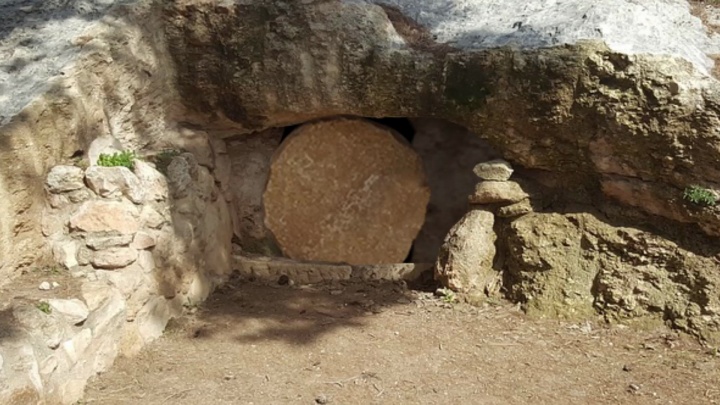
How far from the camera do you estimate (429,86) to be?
4.97 meters

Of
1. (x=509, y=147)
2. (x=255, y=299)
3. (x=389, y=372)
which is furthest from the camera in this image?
(x=255, y=299)

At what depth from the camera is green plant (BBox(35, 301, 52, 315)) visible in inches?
150

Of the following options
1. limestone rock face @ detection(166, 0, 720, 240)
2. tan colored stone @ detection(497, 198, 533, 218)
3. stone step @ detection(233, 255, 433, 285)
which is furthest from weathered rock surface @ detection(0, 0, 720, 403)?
stone step @ detection(233, 255, 433, 285)

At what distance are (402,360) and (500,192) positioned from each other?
132cm

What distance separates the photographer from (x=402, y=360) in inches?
170

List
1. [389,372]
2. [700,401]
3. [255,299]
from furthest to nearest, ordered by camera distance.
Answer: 1. [255,299]
2. [389,372]
3. [700,401]

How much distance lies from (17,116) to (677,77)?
11.7 feet

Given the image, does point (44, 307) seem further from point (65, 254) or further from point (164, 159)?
point (164, 159)

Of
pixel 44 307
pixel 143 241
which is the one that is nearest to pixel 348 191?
pixel 143 241

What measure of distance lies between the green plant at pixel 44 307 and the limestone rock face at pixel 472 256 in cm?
243

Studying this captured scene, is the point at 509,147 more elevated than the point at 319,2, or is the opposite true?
the point at 319,2

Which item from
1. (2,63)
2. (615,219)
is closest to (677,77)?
(615,219)

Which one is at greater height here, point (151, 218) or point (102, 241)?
point (151, 218)

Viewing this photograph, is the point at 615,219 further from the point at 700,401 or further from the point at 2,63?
the point at 2,63
